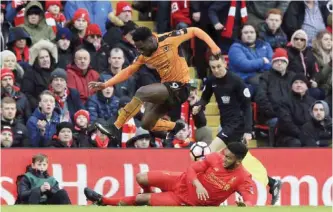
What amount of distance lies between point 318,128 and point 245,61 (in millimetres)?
1557

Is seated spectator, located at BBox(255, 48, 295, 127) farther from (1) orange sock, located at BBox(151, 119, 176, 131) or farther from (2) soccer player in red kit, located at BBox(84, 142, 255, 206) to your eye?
(2) soccer player in red kit, located at BBox(84, 142, 255, 206)

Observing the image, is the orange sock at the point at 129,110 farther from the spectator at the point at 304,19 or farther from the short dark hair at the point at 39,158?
the spectator at the point at 304,19

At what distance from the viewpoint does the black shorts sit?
70.1 ft

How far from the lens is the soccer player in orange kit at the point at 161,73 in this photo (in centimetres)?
2128

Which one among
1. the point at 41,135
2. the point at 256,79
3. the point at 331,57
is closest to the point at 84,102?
the point at 41,135

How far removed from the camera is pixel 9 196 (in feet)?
75.5

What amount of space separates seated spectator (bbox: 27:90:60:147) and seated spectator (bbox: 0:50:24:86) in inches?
31.3

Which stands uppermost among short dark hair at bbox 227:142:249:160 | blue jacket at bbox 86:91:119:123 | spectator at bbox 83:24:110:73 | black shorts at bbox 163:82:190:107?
spectator at bbox 83:24:110:73

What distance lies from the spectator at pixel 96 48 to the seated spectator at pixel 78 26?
0.08 meters

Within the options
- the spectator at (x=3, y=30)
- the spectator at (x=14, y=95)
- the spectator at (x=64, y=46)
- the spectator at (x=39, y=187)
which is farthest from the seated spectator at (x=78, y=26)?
the spectator at (x=39, y=187)

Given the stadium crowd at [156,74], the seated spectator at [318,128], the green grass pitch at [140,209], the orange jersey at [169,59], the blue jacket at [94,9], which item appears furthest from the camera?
the blue jacket at [94,9]

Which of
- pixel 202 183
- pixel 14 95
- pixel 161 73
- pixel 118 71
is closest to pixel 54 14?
pixel 118 71

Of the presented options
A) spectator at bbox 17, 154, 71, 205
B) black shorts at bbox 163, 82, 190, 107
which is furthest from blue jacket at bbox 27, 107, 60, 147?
black shorts at bbox 163, 82, 190, 107

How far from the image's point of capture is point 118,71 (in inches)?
991
